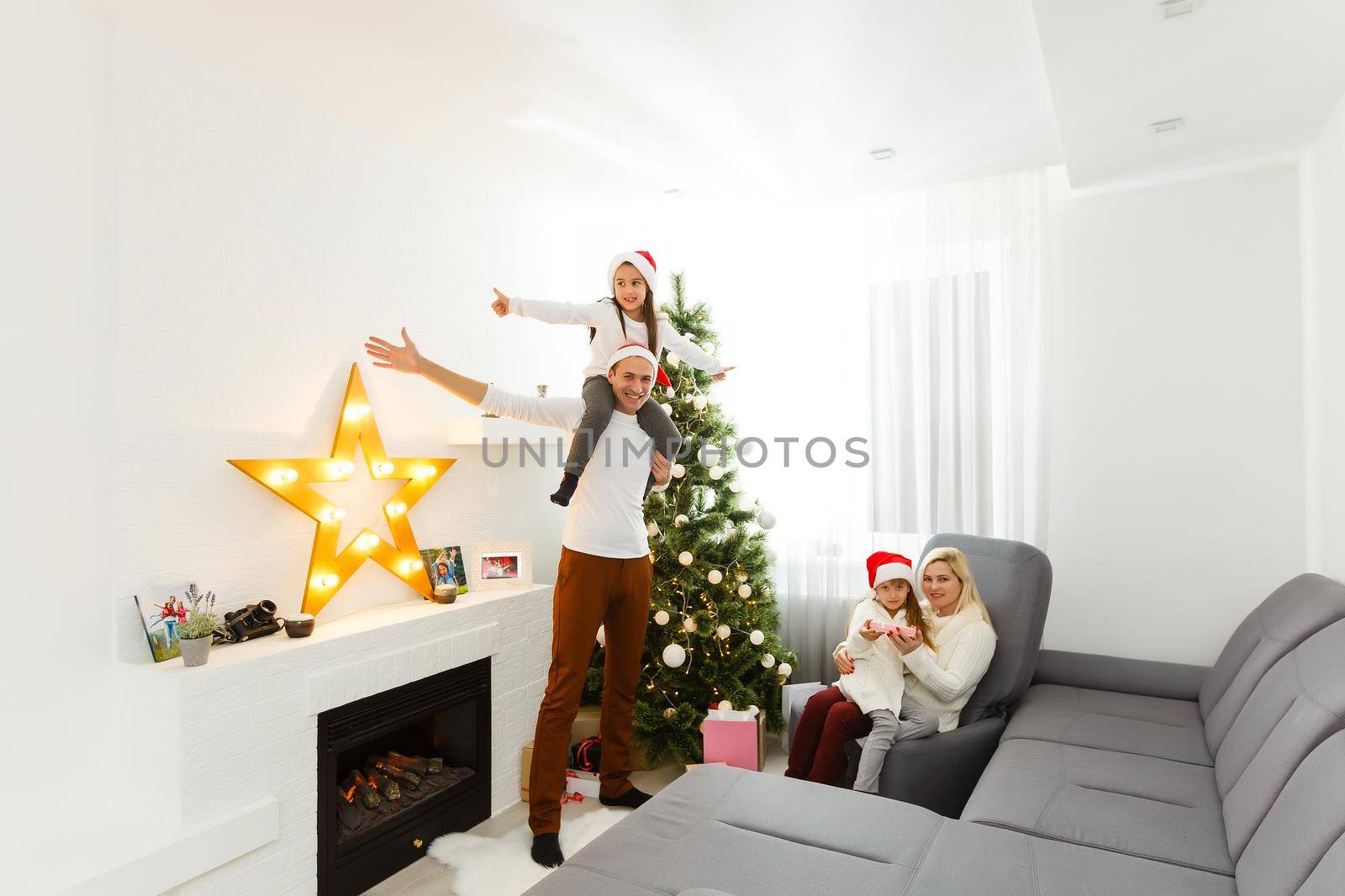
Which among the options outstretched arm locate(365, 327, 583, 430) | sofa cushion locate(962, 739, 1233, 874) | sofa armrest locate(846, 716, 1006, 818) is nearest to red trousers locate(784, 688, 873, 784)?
sofa armrest locate(846, 716, 1006, 818)

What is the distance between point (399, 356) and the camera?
228 cm

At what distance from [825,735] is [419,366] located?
5.99 ft

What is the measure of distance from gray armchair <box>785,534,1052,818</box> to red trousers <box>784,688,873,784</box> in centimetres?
5

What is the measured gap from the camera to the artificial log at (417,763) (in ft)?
9.71

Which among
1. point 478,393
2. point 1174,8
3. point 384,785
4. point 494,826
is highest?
point 1174,8

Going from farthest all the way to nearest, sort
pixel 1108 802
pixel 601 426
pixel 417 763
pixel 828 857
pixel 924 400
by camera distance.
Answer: pixel 924 400 < pixel 417 763 < pixel 601 426 < pixel 1108 802 < pixel 828 857

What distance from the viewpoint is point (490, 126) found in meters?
3.01

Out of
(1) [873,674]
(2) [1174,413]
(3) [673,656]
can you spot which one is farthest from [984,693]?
(2) [1174,413]

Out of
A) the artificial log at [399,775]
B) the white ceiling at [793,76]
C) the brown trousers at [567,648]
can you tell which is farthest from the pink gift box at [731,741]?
the white ceiling at [793,76]

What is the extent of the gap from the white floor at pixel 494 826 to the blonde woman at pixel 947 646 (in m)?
0.85

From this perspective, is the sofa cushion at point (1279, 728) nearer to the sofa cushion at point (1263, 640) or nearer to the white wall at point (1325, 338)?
the sofa cushion at point (1263, 640)

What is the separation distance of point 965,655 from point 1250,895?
1.25m

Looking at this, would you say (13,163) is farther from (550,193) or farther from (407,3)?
(550,193)

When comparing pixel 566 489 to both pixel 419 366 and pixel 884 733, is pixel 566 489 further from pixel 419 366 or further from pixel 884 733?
pixel 884 733
